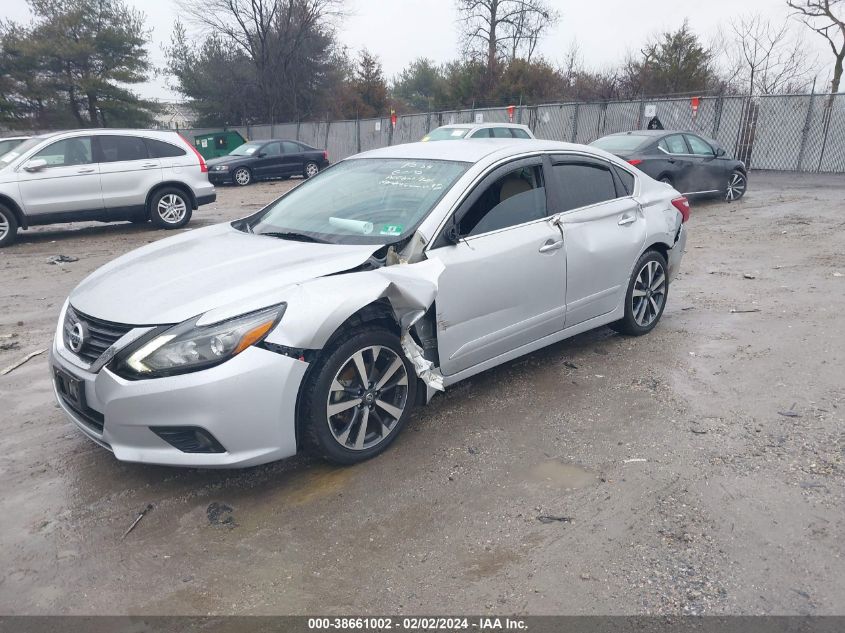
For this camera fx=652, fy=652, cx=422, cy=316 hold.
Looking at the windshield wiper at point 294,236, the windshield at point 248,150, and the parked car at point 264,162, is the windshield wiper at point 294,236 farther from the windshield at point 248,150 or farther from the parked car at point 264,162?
the windshield at point 248,150

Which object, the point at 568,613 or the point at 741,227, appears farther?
the point at 741,227

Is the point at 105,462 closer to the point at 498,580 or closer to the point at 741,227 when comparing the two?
the point at 498,580

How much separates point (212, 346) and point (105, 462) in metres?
1.14

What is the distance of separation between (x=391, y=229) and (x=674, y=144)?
398 inches

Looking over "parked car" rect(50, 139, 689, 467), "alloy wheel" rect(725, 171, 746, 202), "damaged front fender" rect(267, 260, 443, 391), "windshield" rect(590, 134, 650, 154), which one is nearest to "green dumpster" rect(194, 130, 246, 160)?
"windshield" rect(590, 134, 650, 154)

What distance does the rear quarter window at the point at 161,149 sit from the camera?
36.0 feet

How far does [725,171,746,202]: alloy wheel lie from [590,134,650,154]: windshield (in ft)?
9.01

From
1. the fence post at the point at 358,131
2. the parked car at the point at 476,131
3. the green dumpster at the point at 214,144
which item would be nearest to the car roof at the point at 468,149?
the parked car at the point at 476,131

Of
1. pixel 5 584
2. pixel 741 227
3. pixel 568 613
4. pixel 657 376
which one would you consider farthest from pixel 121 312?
pixel 741 227

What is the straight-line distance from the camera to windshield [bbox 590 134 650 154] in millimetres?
11953

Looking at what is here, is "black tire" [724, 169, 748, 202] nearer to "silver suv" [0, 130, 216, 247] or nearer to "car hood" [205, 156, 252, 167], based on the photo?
"silver suv" [0, 130, 216, 247]

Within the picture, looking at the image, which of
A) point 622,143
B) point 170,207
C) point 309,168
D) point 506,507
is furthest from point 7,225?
point 309,168

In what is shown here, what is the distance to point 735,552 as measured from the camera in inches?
108

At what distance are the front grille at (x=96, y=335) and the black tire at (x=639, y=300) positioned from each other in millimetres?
3634
